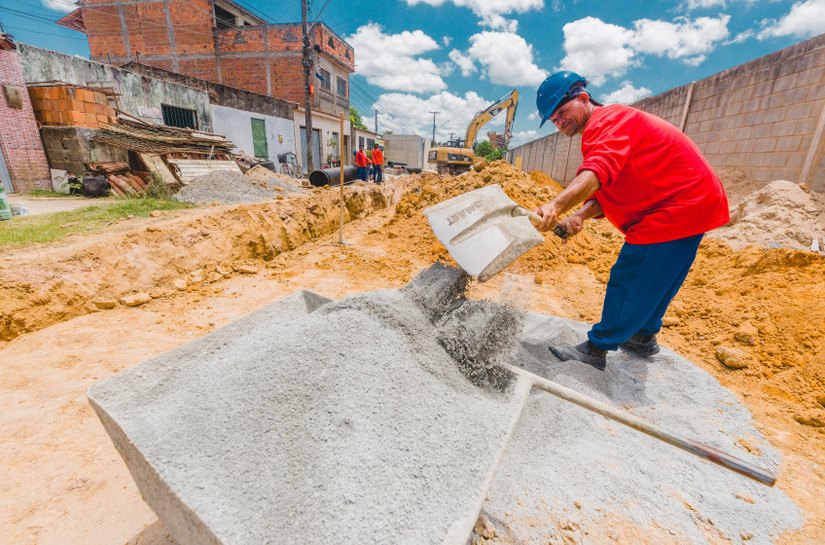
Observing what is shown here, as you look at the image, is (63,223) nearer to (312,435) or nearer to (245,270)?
(245,270)

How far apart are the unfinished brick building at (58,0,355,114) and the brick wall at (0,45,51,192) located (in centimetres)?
1277

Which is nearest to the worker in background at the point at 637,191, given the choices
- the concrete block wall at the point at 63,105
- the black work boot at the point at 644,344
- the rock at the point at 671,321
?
the black work boot at the point at 644,344

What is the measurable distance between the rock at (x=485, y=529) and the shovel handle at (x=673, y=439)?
1.79 ft

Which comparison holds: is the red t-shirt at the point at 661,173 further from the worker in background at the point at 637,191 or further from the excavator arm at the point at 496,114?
the excavator arm at the point at 496,114

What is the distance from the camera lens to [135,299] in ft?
10.3

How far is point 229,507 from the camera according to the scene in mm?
915

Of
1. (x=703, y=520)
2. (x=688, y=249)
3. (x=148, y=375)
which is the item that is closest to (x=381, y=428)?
(x=148, y=375)

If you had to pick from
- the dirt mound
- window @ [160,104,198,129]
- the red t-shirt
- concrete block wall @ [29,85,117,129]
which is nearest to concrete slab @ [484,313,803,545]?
the red t-shirt

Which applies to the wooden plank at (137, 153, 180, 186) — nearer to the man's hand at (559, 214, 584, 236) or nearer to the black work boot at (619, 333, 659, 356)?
the man's hand at (559, 214, 584, 236)

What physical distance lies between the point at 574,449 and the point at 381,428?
37.1 inches

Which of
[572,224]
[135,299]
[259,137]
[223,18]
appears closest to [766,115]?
[572,224]

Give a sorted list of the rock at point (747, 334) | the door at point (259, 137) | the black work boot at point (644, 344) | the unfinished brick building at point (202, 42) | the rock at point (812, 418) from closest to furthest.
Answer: the rock at point (812, 418)
the black work boot at point (644, 344)
the rock at point (747, 334)
the door at point (259, 137)
the unfinished brick building at point (202, 42)

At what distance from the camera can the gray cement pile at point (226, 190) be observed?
6.45 metres

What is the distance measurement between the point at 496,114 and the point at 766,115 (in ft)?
36.0
